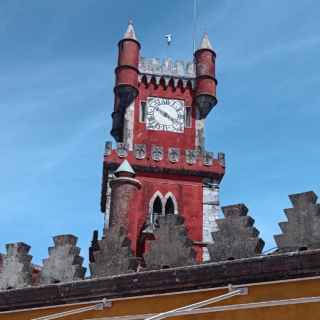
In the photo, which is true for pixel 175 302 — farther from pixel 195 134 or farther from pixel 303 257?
pixel 195 134

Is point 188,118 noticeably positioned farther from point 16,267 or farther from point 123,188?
point 16,267

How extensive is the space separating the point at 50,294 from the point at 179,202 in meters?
22.0

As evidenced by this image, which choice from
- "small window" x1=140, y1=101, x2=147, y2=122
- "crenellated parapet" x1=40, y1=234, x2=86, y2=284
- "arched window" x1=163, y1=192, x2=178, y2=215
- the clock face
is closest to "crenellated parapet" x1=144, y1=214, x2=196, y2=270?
"crenellated parapet" x1=40, y1=234, x2=86, y2=284

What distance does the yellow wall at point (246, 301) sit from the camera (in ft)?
29.1

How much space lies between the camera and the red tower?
32594mm

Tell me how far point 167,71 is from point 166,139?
14.5ft

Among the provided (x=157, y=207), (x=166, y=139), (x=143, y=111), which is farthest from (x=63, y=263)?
(x=143, y=111)

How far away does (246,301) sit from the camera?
934 cm

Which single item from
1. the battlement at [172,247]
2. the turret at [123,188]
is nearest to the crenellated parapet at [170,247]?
the battlement at [172,247]

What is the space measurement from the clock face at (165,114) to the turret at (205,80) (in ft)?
3.53

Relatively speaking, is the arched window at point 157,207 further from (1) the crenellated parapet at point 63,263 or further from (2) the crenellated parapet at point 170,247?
(2) the crenellated parapet at point 170,247

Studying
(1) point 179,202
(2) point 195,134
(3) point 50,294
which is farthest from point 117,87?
(3) point 50,294

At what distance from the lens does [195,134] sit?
35.6 metres

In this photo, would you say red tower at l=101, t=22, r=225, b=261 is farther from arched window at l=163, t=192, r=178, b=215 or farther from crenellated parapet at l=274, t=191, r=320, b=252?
crenellated parapet at l=274, t=191, r=320, b=252
